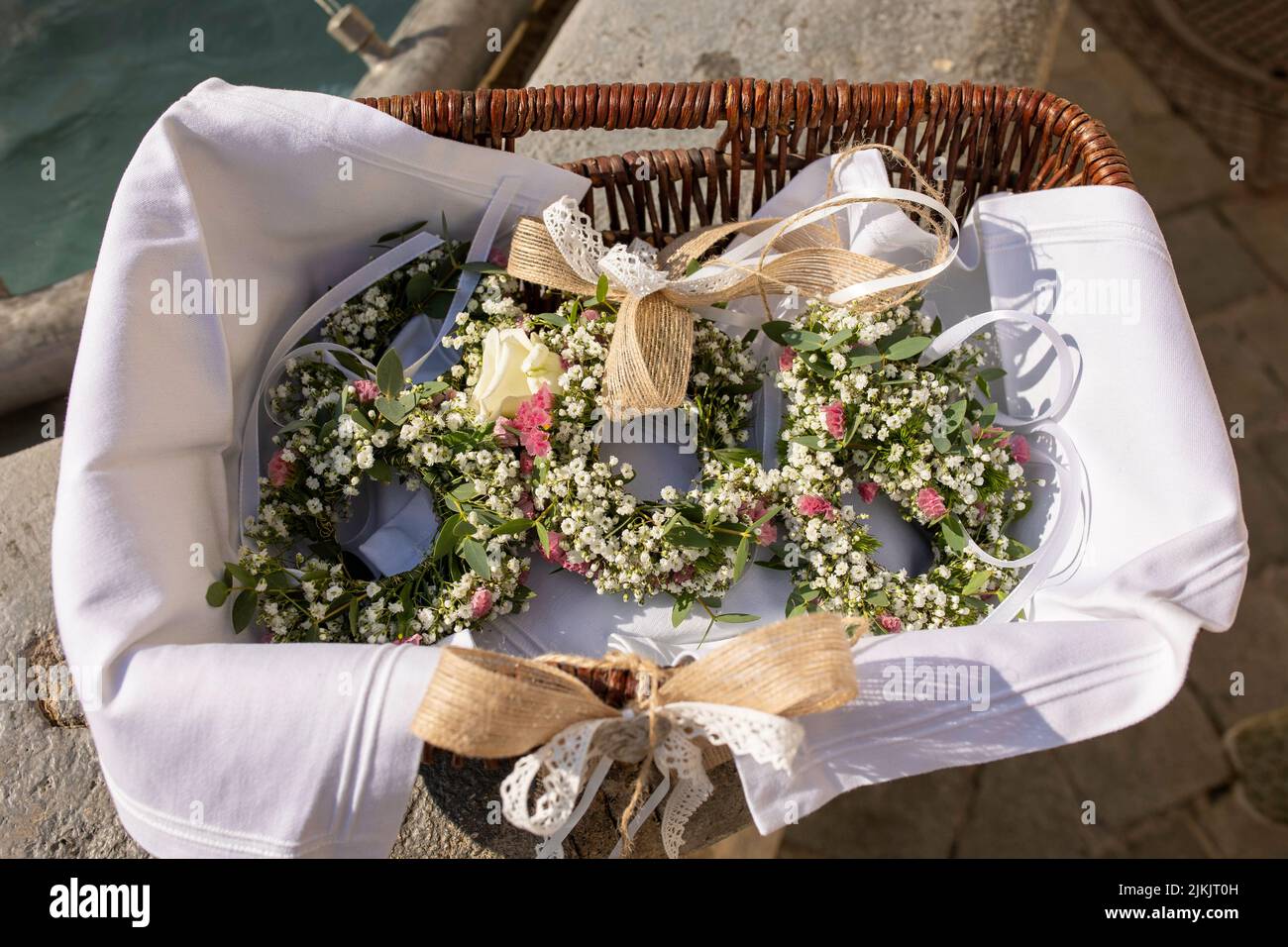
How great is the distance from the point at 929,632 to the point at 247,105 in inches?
39.9

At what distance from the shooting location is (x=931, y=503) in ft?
3.74

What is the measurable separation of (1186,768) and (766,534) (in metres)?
1.33

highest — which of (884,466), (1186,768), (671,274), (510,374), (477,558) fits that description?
(671,274)

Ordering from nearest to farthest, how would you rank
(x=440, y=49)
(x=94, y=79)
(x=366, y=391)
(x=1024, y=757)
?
(x=366, y=391) → (x=1024, y=757) → (x=440, y=49) → (x=94, y=79)

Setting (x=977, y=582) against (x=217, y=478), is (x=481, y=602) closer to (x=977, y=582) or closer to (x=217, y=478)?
(x=217, y=478)

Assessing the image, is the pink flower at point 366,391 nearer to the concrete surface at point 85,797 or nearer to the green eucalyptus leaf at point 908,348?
the concrete surface at point 85,797

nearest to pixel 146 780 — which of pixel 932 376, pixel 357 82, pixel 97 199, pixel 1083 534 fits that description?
pixel 932 376

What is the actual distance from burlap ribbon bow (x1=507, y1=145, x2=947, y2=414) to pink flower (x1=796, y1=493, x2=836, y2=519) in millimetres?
198

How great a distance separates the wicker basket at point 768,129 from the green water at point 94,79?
152 centimetres

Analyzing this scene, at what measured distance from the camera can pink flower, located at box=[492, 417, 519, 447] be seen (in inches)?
44.3

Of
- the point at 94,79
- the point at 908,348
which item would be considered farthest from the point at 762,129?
the point at 94,79

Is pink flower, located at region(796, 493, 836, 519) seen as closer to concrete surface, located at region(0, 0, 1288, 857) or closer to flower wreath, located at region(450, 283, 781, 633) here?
flower wreath, located at region(450, 283, 781, 633)

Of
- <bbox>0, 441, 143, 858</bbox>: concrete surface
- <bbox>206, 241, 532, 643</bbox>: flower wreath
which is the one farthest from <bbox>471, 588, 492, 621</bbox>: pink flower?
<bbox>0, 441, 143, 858</bbox>: concrete surface

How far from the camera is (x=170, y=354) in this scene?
108cm
